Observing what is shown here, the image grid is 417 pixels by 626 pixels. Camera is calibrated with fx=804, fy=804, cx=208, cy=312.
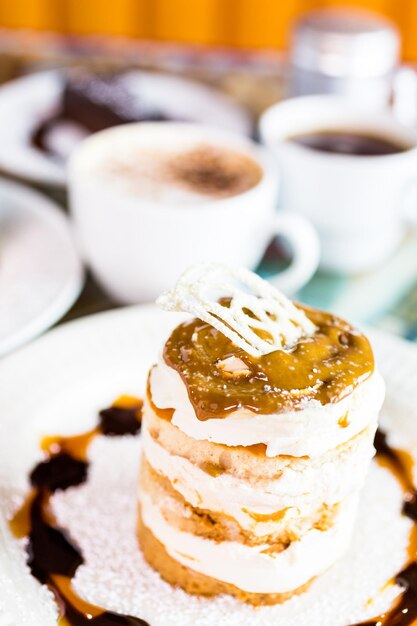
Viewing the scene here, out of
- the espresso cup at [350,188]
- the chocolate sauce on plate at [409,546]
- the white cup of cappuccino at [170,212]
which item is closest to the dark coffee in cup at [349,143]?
the espresso cup at [350,188]

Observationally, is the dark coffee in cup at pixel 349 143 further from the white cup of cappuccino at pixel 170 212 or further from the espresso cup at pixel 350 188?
the white cup of cappuccino at pixel 170 212

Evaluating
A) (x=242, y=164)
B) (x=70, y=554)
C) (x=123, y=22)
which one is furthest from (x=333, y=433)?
(x=123, y=22)

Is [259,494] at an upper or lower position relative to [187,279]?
lower

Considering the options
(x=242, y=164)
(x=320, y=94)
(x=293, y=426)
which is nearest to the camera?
(x=293, y=426)

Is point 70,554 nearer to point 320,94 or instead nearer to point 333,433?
point 333,433

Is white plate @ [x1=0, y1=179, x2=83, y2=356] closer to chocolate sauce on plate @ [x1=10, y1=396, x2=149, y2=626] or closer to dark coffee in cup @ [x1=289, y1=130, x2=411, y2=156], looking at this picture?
chocolate sauce on plate @ [x1=10, y1=396, x2=149, y2=626]

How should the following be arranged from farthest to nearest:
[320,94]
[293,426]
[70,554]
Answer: [320,94]
[70,554]
[293,426]
